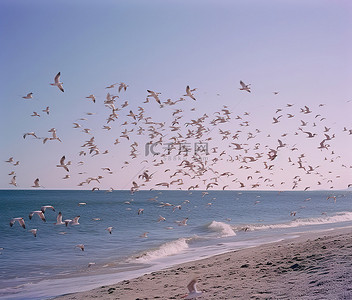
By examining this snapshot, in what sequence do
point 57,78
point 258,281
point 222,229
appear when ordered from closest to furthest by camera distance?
1. point 258,281
2. point 57,78
3. point 222,229

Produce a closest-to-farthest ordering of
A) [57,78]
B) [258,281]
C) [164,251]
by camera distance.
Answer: [258,281] → [57,78] → [164,251]

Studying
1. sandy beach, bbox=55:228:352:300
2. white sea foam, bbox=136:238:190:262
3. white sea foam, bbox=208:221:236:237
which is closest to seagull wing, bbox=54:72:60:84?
sandy beach, bbox=55:228:352:300

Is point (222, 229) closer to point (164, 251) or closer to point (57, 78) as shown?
point (164, 251)

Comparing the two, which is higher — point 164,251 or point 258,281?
point 258,281

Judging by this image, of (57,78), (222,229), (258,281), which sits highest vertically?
(57,78)

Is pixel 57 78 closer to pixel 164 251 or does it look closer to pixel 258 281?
pixel 258 281

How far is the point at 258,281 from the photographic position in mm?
9938

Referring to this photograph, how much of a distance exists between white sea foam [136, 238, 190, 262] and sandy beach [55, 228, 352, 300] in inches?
258

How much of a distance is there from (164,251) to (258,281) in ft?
45.0

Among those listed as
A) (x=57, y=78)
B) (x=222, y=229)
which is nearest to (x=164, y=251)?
(x=57, y=78)

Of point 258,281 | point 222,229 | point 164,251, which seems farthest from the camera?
point 222,229

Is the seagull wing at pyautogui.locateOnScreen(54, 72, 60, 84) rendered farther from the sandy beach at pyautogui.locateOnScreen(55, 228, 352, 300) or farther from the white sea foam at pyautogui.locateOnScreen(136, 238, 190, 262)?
the white sea foam at pyautogui.locateOnScreen(136, 238, 190, 262)

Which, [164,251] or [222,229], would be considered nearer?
[164,251]

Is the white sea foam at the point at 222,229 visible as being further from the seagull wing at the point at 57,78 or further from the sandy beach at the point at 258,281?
the seagull wing at the point at 57,78
